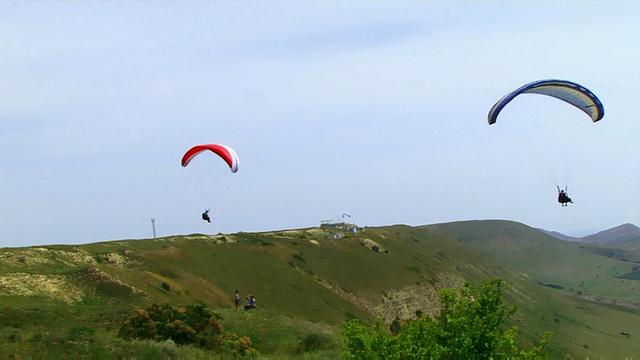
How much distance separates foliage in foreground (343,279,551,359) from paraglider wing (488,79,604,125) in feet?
53.9

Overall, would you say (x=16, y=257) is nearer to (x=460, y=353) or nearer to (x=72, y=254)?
(x=72, y=254)

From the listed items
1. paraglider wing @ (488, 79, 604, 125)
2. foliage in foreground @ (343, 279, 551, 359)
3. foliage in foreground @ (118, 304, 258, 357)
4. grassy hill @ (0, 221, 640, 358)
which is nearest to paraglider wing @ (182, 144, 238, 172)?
grassy hill @ (0, 221, 640, 358)

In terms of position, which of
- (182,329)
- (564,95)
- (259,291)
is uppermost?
(564,95)

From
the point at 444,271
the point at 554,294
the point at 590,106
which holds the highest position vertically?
the point at 590,106

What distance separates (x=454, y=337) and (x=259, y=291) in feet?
149

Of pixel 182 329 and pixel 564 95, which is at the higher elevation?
pixel 564 95

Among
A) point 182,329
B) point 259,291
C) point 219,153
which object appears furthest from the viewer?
point 259,291

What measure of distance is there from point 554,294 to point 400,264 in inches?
2713

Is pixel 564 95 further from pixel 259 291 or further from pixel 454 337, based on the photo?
pixel 259 291

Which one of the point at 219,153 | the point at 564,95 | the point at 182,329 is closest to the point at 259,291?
the point at 219,153

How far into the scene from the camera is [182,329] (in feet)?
90.3

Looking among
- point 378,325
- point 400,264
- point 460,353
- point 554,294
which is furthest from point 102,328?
point 554,294

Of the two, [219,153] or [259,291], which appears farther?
[259,291]

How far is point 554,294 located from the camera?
148m
